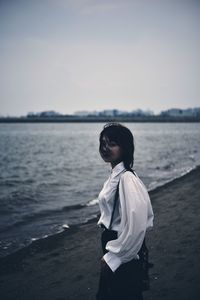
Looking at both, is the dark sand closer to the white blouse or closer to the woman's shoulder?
the white blouse

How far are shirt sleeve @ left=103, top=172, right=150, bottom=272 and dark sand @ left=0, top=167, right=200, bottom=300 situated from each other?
2.42 m

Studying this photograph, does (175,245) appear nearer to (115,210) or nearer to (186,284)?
(186,284)

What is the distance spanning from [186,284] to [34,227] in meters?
6.47

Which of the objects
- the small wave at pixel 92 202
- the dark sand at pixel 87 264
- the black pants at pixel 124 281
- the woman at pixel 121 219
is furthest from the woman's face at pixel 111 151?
the small wave at pixel 92 202

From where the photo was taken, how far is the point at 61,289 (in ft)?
17.2

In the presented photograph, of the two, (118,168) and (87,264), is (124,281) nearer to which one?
(118,168)

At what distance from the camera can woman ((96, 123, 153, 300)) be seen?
2.20 meters

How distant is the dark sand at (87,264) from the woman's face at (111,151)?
2686 mm

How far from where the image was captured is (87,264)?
6.19 meters

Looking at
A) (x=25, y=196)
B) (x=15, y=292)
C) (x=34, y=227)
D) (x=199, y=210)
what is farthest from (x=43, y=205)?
(x=15, y=292)

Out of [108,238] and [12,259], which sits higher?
[108,238]

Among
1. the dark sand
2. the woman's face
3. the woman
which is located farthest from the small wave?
the woman's face

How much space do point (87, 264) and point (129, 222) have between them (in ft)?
14.5

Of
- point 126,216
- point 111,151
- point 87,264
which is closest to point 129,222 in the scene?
point 126,216
